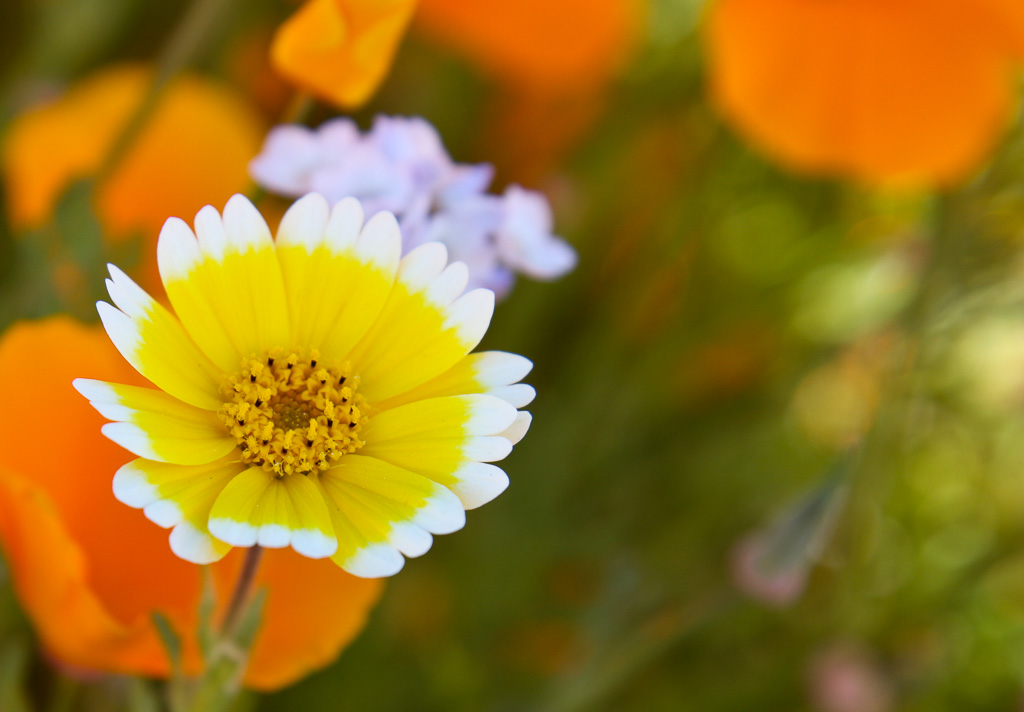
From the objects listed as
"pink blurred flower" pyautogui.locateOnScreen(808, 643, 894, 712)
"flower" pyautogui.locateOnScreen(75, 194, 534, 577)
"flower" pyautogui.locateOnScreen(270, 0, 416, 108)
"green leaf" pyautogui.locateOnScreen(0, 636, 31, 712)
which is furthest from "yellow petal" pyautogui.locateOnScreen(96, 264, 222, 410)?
"pink blurred flower" pyautogui.locateOnScreen(808, 643, 894, 712)

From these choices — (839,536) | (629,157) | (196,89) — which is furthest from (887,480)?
(196,89)

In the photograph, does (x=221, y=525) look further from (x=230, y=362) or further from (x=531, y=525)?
(x=531, y=525)

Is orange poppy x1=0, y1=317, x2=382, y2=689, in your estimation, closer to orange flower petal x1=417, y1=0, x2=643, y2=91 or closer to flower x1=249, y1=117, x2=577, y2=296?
flower x1=249, y1=117, x2=577, y2=296

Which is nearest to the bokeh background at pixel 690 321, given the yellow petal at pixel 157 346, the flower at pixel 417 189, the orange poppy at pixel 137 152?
the orange poppy at pixel 137 152

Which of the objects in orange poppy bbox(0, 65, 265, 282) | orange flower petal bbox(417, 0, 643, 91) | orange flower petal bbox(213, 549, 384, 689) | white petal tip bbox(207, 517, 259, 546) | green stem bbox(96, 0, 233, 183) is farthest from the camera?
orange flower petal bbox(417, 0, 643, 91)

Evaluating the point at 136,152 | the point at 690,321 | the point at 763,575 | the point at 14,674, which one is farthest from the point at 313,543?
the point at 690,321

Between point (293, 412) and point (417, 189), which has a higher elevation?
point (417, 189)

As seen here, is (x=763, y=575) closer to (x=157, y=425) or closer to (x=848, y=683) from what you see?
(x=848, y=683)

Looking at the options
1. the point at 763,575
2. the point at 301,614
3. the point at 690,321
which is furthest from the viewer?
the point at 690,321
